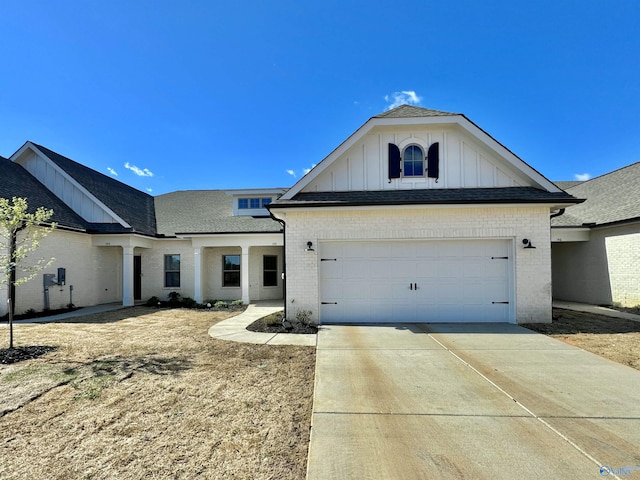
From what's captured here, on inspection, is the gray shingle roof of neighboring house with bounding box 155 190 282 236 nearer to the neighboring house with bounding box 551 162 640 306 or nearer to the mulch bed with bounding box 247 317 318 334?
the mulch bed with bounding box 247 317 318 334

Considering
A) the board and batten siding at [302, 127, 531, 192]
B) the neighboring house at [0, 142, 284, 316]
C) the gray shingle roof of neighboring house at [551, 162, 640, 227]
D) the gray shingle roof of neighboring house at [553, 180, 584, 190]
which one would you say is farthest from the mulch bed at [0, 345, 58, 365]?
the gray shingle roof of neighboring house at [553, 180, 584, 190]

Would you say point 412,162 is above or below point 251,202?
above

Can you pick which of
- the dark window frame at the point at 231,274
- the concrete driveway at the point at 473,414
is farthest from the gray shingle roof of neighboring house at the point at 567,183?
the dark window frame at the point at 231,274

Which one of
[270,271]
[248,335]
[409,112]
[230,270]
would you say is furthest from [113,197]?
[409,112]

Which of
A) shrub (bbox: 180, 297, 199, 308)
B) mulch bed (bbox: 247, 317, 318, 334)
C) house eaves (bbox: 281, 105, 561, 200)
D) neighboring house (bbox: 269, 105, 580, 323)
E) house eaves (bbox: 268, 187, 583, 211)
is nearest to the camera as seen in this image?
mulch bed (bbox: 247, 317, 318, 334)

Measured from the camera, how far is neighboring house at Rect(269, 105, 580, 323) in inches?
337

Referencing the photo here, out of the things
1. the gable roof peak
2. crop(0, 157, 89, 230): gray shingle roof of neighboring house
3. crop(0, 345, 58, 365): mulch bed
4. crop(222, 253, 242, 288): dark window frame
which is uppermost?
the gable roof peak

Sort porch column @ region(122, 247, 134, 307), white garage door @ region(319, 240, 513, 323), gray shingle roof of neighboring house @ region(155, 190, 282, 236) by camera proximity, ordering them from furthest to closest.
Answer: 1. gray shingle roof of neighboring house @ region(155, 190, 282, 236)
2. porch column @ region(122, 247, 134, 307)
3. white garage door @ region(319, 240, 513, 323)

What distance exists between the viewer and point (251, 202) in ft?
51.2

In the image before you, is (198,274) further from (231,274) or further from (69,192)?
(69,192)

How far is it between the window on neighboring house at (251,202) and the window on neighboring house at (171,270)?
391cm

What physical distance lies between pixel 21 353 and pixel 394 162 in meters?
9.87

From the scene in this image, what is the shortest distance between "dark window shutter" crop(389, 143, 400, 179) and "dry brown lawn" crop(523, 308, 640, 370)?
5.47 m

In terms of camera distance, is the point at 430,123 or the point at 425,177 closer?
the point at 430,123
